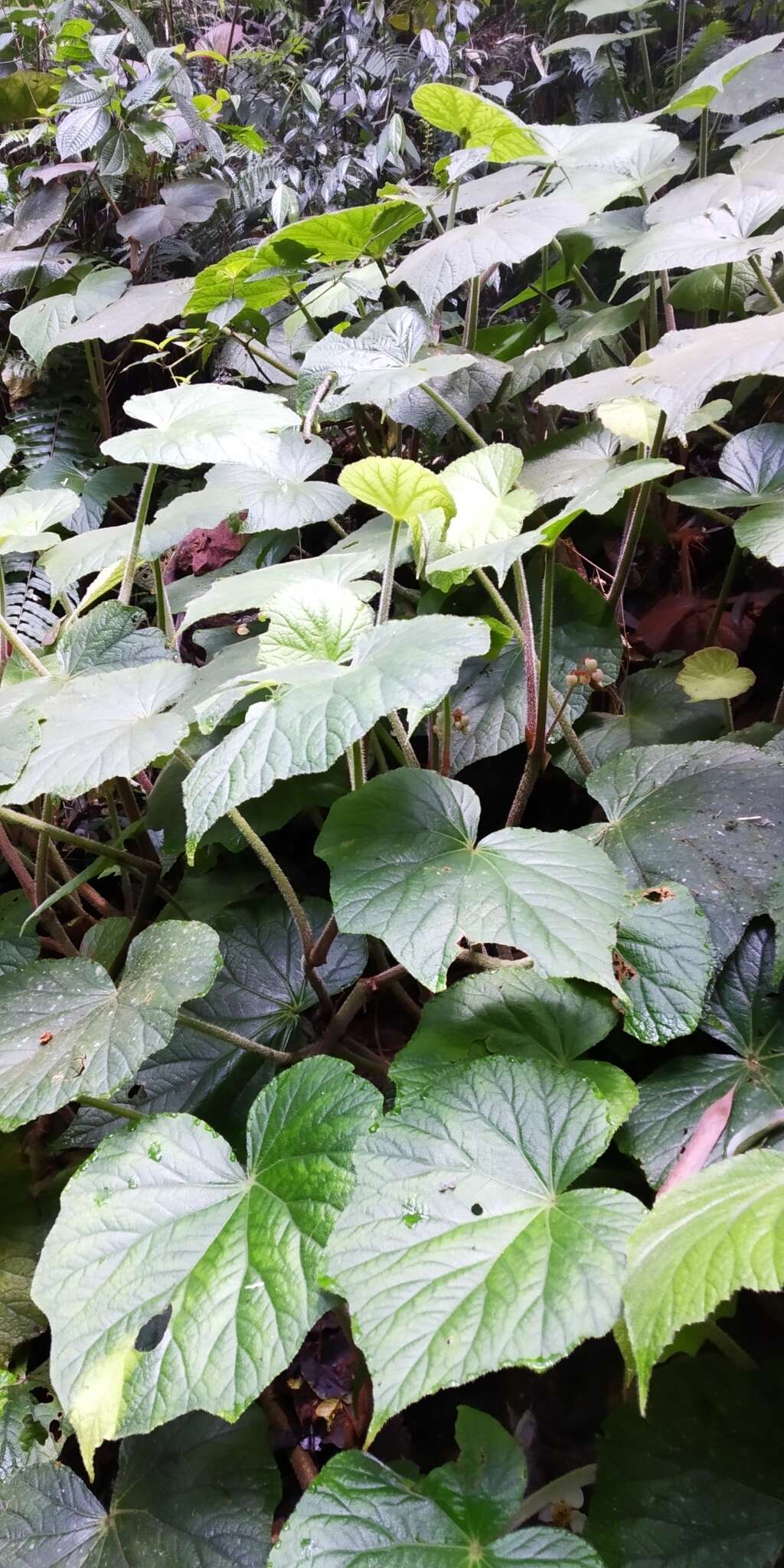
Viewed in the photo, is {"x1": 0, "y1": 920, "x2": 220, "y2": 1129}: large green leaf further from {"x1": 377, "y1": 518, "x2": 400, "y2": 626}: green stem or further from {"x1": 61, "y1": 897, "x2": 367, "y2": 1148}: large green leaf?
{"x1": 377, "y1": 518, "x2": 400, "y2": 626}: green stem

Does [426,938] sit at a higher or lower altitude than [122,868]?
higher

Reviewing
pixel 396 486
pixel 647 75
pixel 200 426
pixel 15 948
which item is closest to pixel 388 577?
pixel 396 486

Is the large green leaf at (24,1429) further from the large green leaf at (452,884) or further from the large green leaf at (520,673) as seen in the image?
the large green leaf at (520,673)

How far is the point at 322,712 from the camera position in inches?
26.1

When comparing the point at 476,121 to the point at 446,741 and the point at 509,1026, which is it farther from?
the point at 509,1026

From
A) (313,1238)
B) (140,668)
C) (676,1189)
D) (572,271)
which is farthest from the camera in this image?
(572,271)

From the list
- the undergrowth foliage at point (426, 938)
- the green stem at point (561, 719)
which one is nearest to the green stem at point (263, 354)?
the undergrowth foliage at point (426, 938)

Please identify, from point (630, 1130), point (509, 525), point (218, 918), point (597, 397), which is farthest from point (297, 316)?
point (630, 1130)

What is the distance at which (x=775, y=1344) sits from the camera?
72 centimetres

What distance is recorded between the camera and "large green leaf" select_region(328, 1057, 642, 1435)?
521mm

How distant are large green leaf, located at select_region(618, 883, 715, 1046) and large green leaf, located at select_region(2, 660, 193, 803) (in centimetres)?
47

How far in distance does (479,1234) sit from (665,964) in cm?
30

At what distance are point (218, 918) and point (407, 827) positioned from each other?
0.40 metres

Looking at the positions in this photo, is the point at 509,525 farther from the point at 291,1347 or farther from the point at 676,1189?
the point at 291,1347
